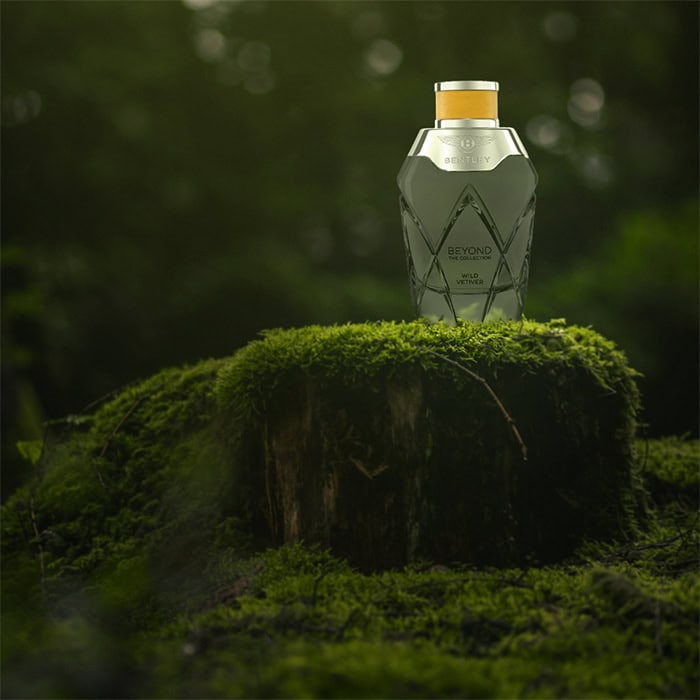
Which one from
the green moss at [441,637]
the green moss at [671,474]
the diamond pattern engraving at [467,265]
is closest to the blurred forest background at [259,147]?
the green moss at [671,474]

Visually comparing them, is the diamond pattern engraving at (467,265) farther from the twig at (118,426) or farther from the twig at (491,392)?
the twig at (118,426)

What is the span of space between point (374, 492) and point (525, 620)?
710 mm

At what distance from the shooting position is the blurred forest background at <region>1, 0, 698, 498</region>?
270 inches

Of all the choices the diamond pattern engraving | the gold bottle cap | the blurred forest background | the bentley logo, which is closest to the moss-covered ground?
the diamond pattern engraving

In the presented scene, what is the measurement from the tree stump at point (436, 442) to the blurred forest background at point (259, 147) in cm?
339

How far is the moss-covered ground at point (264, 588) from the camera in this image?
2.08m

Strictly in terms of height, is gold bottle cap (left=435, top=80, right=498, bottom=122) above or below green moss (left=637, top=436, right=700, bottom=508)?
above

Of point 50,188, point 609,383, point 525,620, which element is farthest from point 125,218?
point 525,620

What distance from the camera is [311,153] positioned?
25.2 ft

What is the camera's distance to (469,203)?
10.5 feet

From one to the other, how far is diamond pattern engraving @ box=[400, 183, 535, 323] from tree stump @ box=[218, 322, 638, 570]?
18cm

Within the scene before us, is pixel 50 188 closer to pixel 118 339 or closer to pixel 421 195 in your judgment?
pixel 118 339

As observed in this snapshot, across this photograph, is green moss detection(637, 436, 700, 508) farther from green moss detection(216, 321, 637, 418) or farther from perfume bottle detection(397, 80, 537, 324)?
perfume bottle detection(397, 80, 537, 324)

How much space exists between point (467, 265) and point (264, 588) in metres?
1.29
